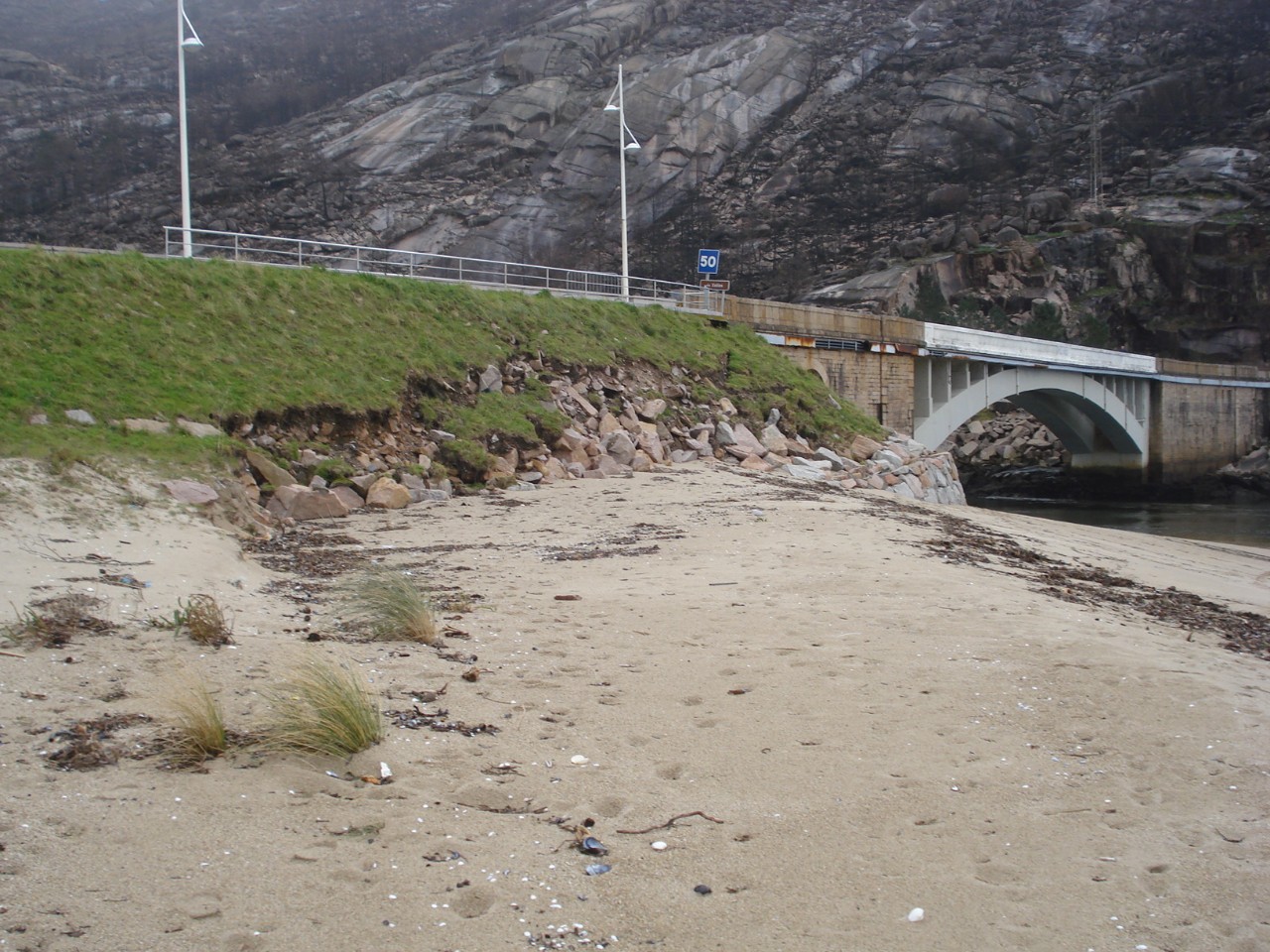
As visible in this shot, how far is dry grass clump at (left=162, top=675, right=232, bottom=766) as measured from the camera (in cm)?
499

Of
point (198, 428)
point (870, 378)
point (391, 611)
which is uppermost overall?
point (870, 378)

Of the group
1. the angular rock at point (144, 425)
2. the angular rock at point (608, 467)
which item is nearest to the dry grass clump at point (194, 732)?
the angular rock at point (144, 425)

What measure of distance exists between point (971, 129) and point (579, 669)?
271 ft

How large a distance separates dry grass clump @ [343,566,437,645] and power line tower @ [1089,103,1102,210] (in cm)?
7711

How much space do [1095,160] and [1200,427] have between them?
31280mm

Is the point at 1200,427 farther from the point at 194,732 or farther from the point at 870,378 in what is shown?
the point at 194,732

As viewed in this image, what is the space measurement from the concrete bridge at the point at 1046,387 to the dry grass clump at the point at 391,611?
71.6 feet

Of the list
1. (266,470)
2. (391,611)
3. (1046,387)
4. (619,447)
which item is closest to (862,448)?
(619,447)

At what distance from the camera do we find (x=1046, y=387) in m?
41.0

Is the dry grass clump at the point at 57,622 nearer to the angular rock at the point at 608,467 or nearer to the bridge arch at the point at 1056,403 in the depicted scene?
the angular rock at the point at 608,467

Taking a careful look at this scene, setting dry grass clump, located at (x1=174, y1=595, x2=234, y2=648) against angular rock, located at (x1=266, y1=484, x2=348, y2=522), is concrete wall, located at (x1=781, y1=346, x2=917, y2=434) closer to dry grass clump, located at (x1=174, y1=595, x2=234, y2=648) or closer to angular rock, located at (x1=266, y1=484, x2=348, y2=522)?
angular rock, located at (x1=266, y1=484, x2=348, y2=522)

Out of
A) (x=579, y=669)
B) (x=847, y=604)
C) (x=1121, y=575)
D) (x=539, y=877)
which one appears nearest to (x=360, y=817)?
(x=539, y=877)

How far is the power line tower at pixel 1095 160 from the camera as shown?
248ft

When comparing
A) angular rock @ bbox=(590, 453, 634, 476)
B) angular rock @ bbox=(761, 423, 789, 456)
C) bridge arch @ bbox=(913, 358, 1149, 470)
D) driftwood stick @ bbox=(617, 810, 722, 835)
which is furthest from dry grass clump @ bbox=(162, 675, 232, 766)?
bridge arch @ bbox=(913, 358, 1149, 470)
